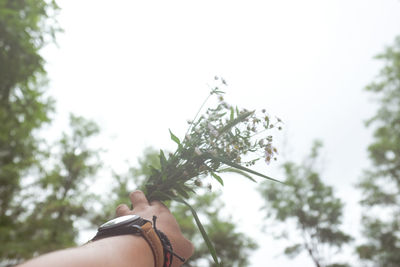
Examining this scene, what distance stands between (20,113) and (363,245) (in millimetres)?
16363

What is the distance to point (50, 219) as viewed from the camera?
1068 centimetres

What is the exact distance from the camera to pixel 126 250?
1043 mm

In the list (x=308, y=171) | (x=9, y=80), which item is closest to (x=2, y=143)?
(x=9, y=80)

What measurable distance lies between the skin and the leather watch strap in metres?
0.02

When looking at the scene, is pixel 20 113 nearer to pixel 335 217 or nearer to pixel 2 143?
pixel 2 143

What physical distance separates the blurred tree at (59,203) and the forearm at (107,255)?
32.6 feet

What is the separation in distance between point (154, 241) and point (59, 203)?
37.2 feet

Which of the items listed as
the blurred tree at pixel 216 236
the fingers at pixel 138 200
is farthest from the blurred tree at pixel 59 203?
the fingers at pixel 138 200

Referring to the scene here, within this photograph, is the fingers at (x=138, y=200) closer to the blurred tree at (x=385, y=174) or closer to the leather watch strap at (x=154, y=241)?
the leather watch strap at (x=154, y=241)

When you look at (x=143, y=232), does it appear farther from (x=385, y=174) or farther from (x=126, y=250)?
(x=385, y=174)

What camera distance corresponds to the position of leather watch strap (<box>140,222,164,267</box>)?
116cm

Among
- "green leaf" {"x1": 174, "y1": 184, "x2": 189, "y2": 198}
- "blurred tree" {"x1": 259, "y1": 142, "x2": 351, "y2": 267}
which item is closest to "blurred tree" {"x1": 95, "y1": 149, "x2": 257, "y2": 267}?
"blurred tree" {"x1": 259, "y1": 142, "x2": 351, "y2": 267}

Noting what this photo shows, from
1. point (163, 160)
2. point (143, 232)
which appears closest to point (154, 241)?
point (143, 232)

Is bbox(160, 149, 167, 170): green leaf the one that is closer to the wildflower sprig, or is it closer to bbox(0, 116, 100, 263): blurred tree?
the wildflower sprig
